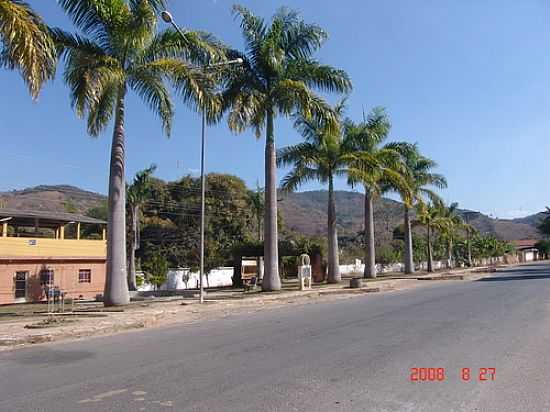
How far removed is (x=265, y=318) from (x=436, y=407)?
10.6m

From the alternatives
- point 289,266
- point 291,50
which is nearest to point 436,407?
point 291,50

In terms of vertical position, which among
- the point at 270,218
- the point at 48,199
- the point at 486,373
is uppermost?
the point at 48,199

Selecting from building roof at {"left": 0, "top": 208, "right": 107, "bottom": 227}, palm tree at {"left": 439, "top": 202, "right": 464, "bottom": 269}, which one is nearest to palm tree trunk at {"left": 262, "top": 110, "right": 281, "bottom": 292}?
building roof at {"left": 0, "top": 208, "right": 107, "bottom": 227}

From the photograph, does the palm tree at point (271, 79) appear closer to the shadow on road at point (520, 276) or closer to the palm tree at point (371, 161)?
→ the palm tree at point (371, 161)

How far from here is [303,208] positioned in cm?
16925

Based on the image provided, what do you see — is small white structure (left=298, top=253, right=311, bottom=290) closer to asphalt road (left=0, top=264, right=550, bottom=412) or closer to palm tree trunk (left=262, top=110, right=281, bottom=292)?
palm tree trunk (left=262, top=110, right=281, bottom=292)

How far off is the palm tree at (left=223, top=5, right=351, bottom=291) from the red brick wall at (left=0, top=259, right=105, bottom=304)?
11.9 metres

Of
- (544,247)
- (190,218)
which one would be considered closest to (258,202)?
(190,218)

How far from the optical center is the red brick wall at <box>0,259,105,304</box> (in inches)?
1123

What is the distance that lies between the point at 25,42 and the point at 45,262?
65.5ft

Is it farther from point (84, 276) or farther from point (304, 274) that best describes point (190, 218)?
point (304, 274)

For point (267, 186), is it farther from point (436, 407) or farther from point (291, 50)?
point (436, 407)

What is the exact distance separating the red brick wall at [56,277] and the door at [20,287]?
0.17 meters

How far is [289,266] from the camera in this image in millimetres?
50188
